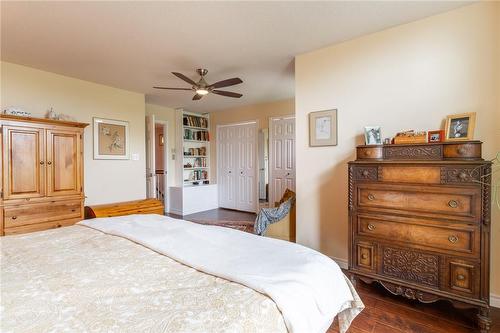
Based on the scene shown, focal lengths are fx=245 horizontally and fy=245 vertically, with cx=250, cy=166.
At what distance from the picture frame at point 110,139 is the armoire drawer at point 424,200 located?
12.3 feet

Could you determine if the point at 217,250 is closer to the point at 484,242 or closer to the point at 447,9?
the point at 484,242

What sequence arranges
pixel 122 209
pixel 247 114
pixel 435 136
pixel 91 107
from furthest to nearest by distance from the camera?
pixel 247 114 < pixel 91 107 < pixel 122 209 < pixel 435 136

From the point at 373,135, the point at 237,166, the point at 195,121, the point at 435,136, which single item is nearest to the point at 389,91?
the point at 373,135

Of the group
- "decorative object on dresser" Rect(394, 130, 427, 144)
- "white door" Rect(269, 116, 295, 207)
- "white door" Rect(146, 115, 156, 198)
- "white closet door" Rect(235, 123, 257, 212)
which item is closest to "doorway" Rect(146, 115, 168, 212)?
"white door" Rect(146, 115, 156, 198)

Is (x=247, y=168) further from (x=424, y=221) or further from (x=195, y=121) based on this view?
(x=424, y=221)

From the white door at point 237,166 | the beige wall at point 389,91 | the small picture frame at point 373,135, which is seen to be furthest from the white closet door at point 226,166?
the small picture frame at point 373,135

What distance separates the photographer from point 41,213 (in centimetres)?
282

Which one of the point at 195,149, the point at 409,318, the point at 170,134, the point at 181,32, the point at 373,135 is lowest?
the point at 409,318

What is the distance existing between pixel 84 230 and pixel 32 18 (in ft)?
6.40

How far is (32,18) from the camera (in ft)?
7.09

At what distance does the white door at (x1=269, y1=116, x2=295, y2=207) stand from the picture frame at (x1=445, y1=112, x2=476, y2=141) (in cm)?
296

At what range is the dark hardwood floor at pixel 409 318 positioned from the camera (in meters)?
1.77

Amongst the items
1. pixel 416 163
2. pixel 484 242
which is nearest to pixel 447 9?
pixel 416 163

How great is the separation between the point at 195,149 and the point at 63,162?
10.9 ft
